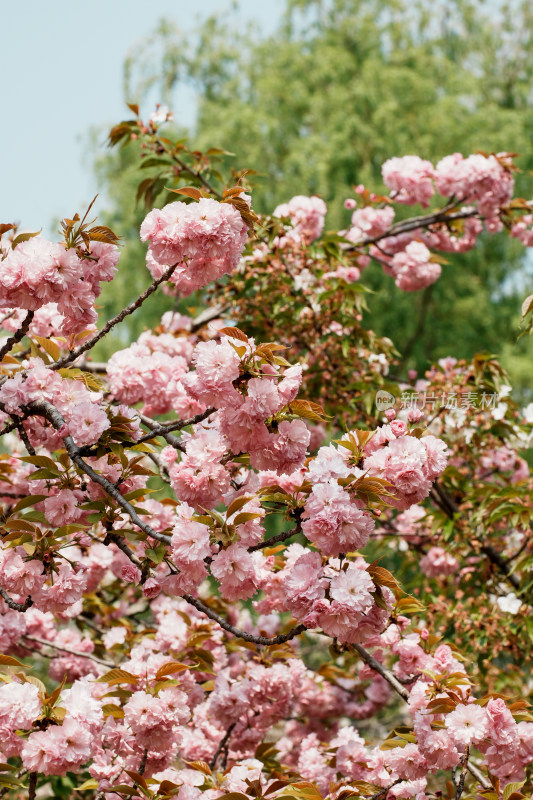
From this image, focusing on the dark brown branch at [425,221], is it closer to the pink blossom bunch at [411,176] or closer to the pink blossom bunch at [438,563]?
the pink blossom bunch at [411,176]

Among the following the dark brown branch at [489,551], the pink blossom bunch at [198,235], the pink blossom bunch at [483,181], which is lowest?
the pink blossom bunch at [198,235]

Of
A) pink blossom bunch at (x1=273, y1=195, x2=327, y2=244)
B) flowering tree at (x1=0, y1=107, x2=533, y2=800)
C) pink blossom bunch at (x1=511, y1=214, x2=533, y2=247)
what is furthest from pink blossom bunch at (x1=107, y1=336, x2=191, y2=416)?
pink blossom bunch at (x1=511, y1=214, x2=533, y2=247)

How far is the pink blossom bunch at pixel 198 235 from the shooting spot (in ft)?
6.03

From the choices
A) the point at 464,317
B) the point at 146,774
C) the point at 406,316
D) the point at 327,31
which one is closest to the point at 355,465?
the point at 146,774

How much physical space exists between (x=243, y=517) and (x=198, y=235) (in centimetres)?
64

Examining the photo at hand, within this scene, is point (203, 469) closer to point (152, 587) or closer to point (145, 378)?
point (152, 587)

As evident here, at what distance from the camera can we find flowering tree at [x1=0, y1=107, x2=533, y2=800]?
5.66 ft

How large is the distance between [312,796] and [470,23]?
11578 millimetres

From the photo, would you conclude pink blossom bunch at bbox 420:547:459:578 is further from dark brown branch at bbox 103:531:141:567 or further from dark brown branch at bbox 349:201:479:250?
dark brown branch at bbox 103:531:141:567

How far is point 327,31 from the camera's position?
10.8m

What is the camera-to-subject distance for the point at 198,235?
6.07ft

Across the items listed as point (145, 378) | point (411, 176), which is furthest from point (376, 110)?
point (145, 378)

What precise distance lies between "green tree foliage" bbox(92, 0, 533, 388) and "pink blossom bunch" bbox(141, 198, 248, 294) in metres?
5.89

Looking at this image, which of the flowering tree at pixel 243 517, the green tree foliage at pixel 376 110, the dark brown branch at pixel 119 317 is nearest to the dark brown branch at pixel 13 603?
the flowering tree at pixel 243 517
